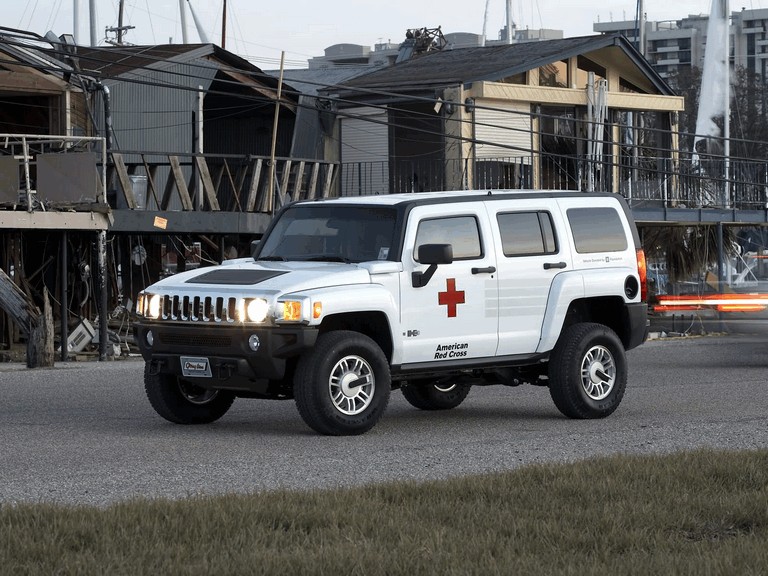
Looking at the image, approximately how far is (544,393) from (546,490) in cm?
841

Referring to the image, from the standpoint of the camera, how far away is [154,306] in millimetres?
12984

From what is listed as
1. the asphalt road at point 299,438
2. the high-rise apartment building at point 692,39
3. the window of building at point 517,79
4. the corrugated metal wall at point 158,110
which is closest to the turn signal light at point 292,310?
the asphalt road at point 299,438

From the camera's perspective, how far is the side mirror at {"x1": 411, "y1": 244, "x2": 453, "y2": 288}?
12.8m

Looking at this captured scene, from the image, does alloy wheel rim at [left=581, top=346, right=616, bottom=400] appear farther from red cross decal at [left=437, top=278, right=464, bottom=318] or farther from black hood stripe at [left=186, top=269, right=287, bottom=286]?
black hood stripe at [left=186, top=269, right=287, bottom=286]

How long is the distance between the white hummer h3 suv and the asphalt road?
1.36 feet

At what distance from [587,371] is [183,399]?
374 centimetres

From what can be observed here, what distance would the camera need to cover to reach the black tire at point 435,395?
15.2 metres

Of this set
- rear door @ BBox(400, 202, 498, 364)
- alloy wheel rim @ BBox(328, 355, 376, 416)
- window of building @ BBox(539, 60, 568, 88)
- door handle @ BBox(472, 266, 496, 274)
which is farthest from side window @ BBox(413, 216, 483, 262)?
window of building @ BBox(539, 60, 568, 88)

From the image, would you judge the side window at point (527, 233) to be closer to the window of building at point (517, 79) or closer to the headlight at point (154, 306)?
the headlight at point (154, 306)

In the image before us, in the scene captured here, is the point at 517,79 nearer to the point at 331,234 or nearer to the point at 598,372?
the point at 598,372

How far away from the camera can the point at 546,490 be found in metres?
8.94

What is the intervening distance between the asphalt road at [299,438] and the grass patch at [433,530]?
1.00 meters

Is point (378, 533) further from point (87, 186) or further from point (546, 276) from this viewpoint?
point (87, 186)

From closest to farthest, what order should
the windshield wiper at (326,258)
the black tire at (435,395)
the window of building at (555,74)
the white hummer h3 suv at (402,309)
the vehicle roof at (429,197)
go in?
the white hummer h3 suv at (402,309)
the windshield wiper at (326,258)
the vehicle roof at (429,197)
the black tire at (435,395)
the window of building at (555,74)
